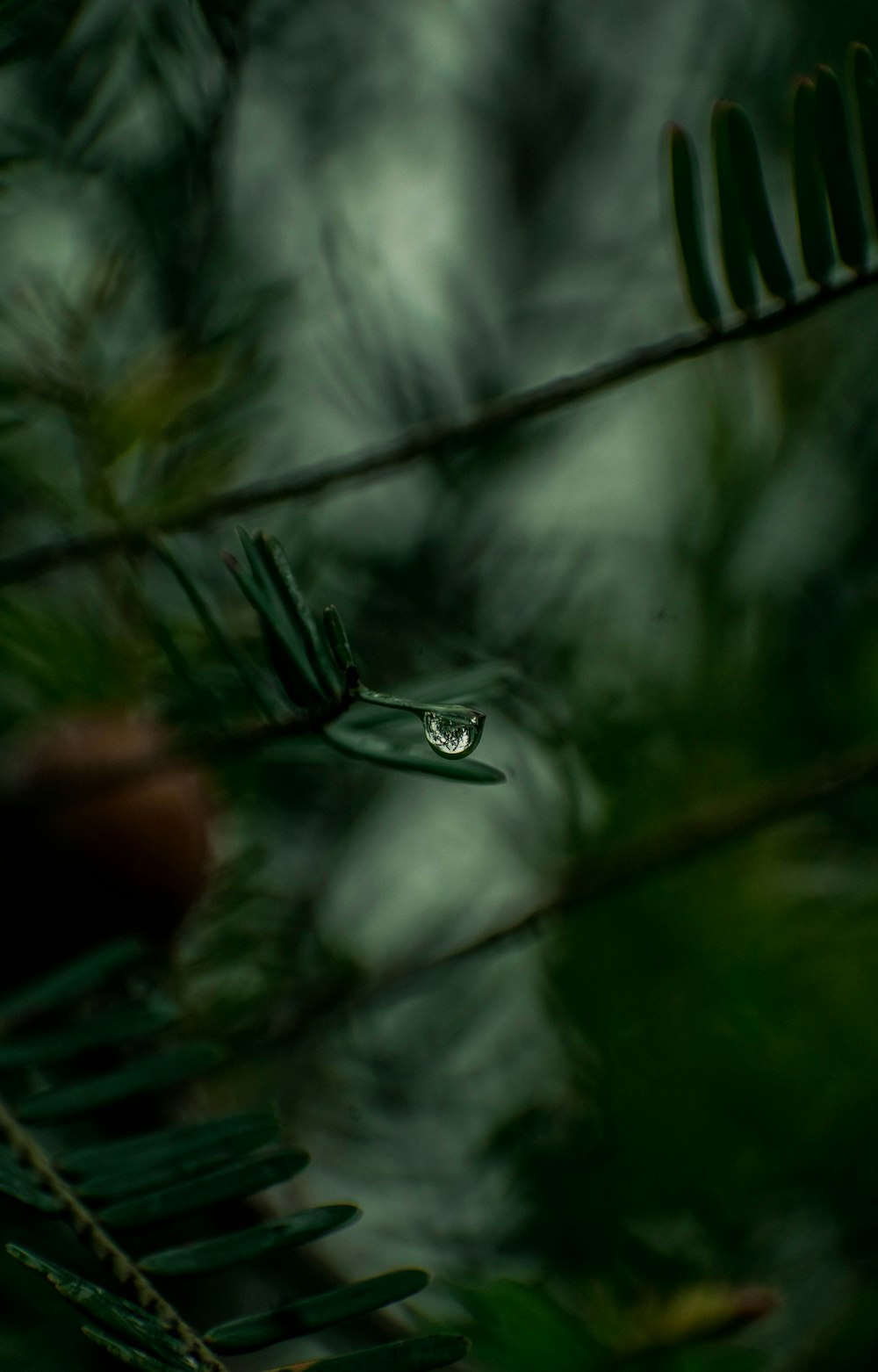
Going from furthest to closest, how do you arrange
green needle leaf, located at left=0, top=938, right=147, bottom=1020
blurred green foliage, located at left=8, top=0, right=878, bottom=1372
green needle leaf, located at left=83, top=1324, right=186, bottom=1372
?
blurred green foliage, located at left=8, top=0, right=878, bottom=1372, green needle leaf, located at left=0, top=938, right=147, bottom=1020, green needle leaf, located at left=83, top=1324, right=186, bottom=1372

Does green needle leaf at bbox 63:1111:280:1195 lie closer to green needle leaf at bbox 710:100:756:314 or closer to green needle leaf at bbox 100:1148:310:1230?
green needle leaf at bbox 100:1148:310:1230

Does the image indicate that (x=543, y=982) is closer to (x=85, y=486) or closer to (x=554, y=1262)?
(x=554, y=1262)

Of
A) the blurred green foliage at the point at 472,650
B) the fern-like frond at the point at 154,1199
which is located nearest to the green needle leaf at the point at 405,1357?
the fern-like frond at the point at 154,1199

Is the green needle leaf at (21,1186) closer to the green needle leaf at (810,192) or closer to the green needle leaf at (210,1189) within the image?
the green needle leaf at (210,1189)

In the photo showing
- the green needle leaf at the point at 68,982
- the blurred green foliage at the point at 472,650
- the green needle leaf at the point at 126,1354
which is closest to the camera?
the green needle leaf at the point at 126,1354

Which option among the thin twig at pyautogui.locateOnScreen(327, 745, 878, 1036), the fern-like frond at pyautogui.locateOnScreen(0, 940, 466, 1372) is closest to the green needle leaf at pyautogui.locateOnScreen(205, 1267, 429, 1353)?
the fern-like frond at pyautogui.locateOnScreen(0, 940, 466, 1372)

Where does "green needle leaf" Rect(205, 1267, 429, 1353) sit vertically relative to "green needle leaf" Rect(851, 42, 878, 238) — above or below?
below

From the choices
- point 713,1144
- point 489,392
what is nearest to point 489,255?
point 489,392
